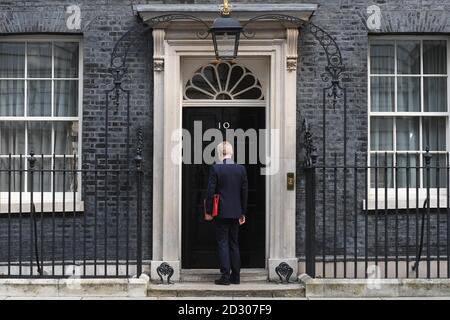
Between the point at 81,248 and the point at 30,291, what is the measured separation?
1.42 m

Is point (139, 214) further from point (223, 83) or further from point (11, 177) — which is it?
point (223, 83)

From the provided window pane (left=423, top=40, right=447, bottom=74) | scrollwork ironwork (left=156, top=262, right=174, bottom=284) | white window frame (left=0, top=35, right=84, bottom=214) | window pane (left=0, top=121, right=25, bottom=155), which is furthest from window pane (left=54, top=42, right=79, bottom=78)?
window pane (left=423, top=40, right=447, bottom=74)

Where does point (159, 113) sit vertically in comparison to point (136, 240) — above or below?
above

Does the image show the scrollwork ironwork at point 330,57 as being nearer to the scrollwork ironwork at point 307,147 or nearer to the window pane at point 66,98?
the scrollwork ironwork at point 307,147

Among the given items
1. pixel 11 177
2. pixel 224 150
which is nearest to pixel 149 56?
pixel 224 150

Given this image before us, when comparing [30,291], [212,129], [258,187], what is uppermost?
[212,129]

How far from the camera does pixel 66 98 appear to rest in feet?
37.1

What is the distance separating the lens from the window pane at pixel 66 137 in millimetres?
11266

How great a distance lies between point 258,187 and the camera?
1127cm

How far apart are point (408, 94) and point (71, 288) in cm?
548

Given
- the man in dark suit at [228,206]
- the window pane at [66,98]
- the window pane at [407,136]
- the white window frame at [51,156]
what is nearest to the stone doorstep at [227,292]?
the man in dark suit at [228,206]

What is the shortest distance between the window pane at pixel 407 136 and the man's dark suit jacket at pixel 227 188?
8.62 feet

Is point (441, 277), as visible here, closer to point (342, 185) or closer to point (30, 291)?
point (342, 185)

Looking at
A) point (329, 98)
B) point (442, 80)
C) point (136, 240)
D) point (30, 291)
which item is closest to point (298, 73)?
point (329, 98)
